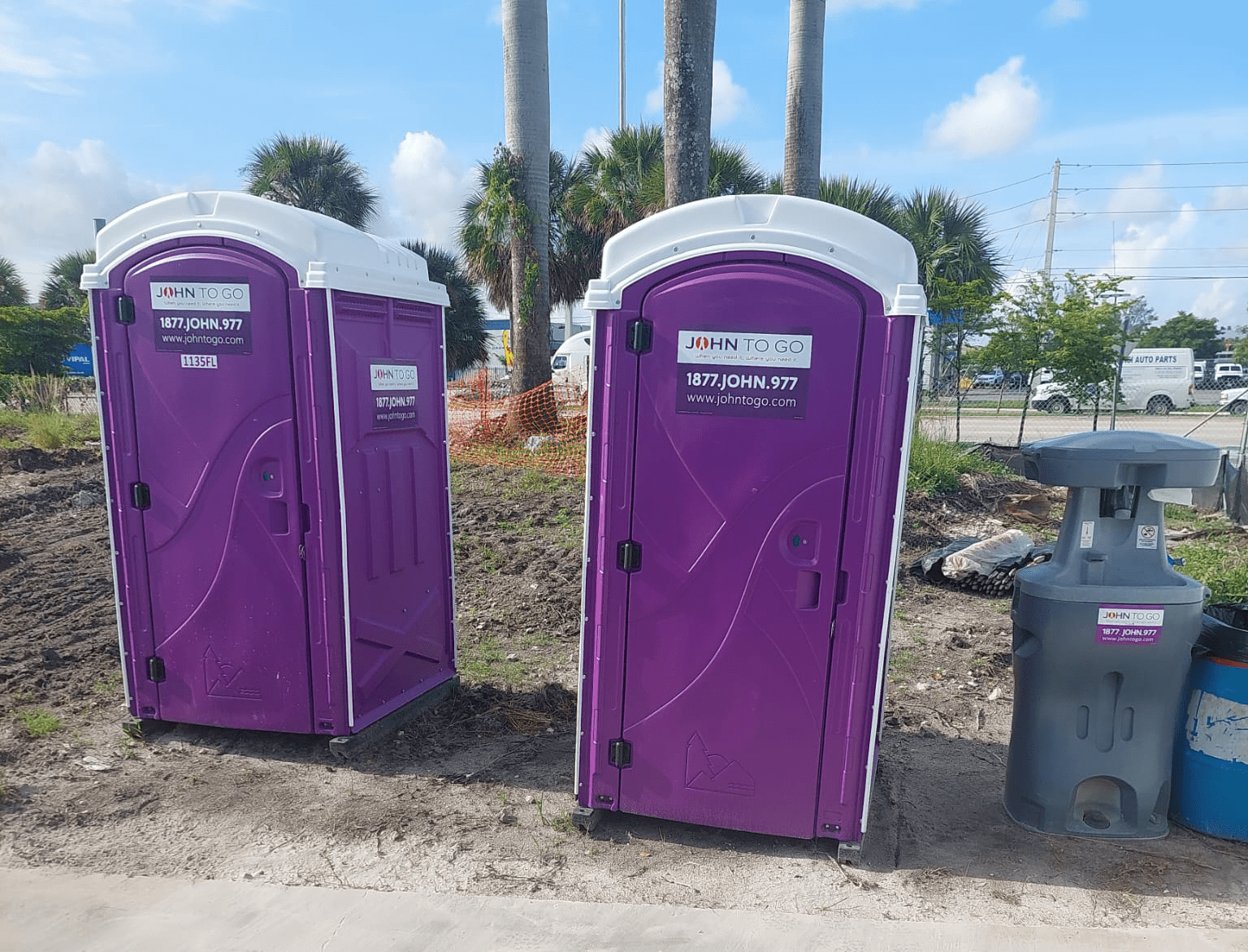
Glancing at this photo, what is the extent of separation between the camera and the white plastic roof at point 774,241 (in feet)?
9.66

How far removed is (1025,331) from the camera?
13711 millimetres

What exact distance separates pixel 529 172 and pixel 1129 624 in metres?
9.98

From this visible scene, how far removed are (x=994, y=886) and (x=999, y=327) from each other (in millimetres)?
12619

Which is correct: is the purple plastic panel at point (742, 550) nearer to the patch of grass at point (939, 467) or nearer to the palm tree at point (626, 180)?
the patch of grass at point (939, 467)

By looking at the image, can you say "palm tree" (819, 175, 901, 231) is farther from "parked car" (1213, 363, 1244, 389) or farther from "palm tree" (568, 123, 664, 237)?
"parked car" (1213, 363, 1244, 389)

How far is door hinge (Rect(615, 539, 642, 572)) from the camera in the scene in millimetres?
3250

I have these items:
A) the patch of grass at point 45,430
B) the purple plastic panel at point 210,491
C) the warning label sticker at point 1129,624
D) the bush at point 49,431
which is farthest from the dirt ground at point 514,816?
the patch of grass at point 45,430

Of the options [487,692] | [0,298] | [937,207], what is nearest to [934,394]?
[937,207]

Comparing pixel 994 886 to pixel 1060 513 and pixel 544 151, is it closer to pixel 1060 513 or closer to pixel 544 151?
pixel 1060 513

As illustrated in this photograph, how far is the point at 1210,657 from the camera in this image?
3.38m

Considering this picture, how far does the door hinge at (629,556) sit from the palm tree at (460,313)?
70.0 feet

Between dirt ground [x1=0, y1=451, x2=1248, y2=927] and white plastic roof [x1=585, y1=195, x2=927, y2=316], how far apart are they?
212cm

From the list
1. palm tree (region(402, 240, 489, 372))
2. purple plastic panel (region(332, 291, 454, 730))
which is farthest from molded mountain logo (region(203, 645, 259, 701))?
palm tree (region(402, 240, 489, 372))

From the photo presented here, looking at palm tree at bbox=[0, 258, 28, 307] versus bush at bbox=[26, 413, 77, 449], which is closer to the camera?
bush at bbox=[26, 413, 77, 449]
